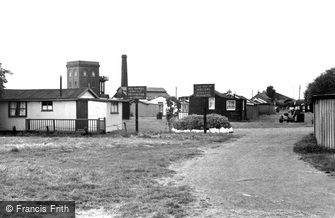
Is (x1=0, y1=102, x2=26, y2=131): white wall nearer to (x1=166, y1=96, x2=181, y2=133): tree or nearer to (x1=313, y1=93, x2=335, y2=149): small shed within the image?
(x1=166, y1=96, x2=181, y2=133): tree

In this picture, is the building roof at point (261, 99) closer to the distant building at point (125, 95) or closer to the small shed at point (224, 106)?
the distant building at point (125, 95)

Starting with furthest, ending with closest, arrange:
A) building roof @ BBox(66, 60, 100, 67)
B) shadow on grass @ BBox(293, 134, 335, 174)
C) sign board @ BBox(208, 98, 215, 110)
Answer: building roof @ BBox(66, 60, 100, 67) < sign board @ BBox(208, 98, 215, 110) < shadow on grass @ BBox(293, 134, 335, 174)

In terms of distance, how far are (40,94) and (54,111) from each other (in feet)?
6.74

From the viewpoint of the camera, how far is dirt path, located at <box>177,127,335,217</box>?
7.22m

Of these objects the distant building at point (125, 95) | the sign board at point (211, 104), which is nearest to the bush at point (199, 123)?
the distant building at point (125, 95)

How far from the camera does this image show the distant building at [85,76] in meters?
95.6

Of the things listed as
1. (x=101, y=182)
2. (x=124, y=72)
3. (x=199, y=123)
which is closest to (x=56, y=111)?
(x=199, y=123)

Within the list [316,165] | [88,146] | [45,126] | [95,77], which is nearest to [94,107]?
[45,126]

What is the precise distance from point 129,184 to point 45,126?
2249 cm

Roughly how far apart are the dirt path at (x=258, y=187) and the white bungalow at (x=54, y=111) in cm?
1711

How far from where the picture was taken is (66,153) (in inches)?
643

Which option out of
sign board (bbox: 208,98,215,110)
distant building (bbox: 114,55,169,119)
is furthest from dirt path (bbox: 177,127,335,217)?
sign board (bbox: 208,98,215,110)

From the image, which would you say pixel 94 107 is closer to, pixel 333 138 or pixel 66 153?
pixel 66 153

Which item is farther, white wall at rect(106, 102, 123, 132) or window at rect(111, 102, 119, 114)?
window at rect(111, 102, 119, 114)
